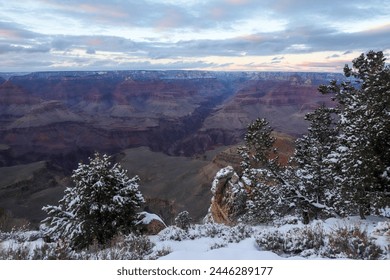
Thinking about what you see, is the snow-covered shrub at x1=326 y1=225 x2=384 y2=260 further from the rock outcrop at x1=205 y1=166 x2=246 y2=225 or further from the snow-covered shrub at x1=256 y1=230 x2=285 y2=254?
the rock outcrop at x1=205 y1=166 x2=246 y2=225

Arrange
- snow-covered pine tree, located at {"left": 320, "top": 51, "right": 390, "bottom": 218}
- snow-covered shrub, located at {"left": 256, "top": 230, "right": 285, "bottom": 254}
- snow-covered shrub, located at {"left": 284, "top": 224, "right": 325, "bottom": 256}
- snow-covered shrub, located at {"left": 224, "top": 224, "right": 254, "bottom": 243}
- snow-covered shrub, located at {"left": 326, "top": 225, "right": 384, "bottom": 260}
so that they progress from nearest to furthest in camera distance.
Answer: snow-covered shrub, located at {"left": 326, "top": 225, "right": 384, "bottom": 260} → snow-covered shrub, located at {"left": 284, "top": 224, "right": 325, "bottom": 256} → snow-covered shrub, located at {"left": 256, "top": 230, "right": 285, "bottom": 254} → snow-covered shrub, located at {"left": 224, "top": 224, "right": 254, "bottom": 243} → snow-covered pine tree, located at {"left": 320, "top": 51, "right": 390, "bottom": 218}

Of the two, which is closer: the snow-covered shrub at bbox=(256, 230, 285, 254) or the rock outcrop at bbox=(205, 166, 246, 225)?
the snow-covered shrub at bbox=(256, 230, 285, 254)

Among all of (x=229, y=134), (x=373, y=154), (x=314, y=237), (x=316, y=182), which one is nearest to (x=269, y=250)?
(x=314, y=237)

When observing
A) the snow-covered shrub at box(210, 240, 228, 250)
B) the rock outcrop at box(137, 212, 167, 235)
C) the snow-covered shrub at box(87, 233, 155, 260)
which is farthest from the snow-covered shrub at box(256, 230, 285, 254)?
the rock outcrop at box(137, 212, 167, 235)

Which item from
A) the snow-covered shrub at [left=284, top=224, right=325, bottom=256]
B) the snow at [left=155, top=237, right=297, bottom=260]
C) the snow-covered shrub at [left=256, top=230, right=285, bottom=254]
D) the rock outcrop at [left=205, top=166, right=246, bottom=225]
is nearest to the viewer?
the snow at [left=155, top=237, right=297, bottom=260]

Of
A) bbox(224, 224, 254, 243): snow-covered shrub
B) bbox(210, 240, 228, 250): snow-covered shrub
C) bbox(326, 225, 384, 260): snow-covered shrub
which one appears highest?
bbox(326, 225, 384, 260): snow-covered shrub

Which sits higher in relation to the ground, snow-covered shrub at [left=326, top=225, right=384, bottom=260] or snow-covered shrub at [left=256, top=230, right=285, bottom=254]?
snow-covered shrub at [left=326, top=225, right=384, bottom=260]

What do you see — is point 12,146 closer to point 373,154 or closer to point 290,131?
point 290,131
